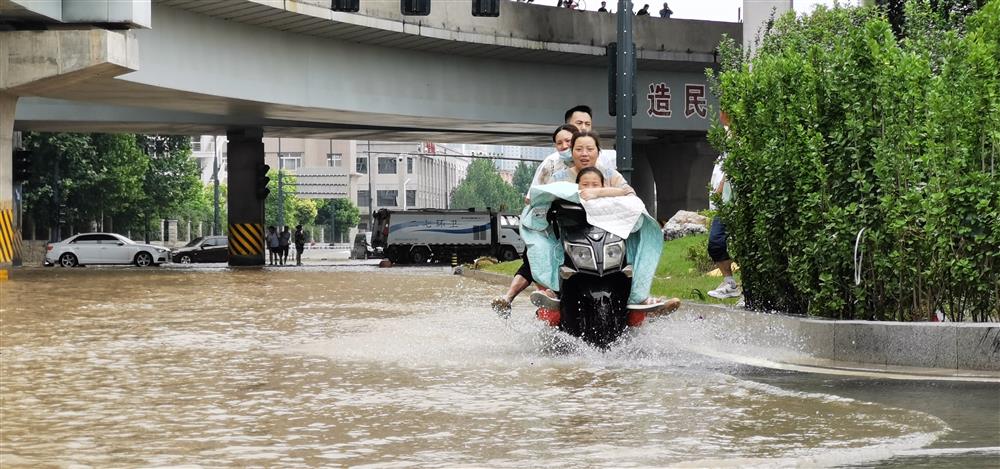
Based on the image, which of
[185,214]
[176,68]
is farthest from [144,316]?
[185,214]

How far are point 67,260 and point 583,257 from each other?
44544 millimetres

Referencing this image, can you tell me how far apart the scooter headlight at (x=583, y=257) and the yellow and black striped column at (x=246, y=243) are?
127ft

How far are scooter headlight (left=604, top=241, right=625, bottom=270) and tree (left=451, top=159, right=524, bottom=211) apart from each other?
171660 mm

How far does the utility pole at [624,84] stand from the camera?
2069 centimetres

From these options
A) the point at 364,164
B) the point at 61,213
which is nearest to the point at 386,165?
the point at 364,164

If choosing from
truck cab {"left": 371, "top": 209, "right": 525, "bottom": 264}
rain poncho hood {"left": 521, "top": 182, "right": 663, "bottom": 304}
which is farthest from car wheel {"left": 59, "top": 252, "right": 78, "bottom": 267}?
rain poncho hood {"left": 521, "top": 182, "right": 663, "bottom": 304}

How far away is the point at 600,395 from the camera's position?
29.5 ft

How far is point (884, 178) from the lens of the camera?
10.9 metres

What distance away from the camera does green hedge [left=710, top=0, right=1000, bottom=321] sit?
10594 mm

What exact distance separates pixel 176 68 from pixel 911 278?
24.6 metres

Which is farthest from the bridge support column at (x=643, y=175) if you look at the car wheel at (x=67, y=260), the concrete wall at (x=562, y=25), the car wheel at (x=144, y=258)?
the car wheel at (x=67, y=260)

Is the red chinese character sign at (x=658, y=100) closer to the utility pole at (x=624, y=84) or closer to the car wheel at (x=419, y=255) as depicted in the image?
the car wheel at (x=419, y=255)

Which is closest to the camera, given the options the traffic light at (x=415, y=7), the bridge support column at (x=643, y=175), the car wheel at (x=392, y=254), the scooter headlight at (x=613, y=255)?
the scooter headlight at (x=613, y=255)

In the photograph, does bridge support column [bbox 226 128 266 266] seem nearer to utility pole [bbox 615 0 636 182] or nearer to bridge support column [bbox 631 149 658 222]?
bridge support column [bbox 631 149 658 222]
